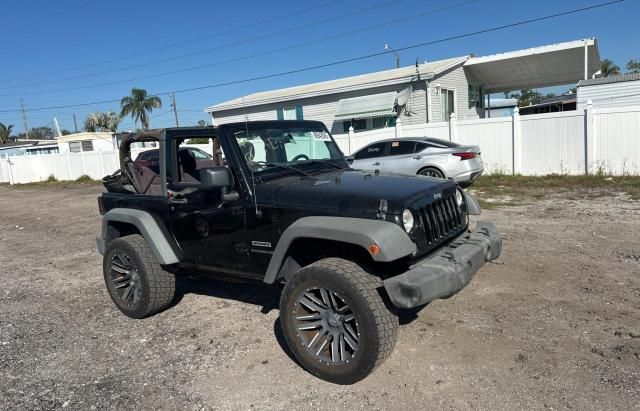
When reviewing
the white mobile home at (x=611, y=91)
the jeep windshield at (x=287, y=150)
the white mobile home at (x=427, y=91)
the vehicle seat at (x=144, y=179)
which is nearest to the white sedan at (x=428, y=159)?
the white mobile home at (x=427, y=91)

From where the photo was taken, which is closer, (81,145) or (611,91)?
(611,91)

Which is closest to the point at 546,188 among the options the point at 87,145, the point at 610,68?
the point at 87,145

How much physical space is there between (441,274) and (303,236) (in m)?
0.97

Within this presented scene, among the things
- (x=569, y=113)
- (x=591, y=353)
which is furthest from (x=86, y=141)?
(x=591, y=353)

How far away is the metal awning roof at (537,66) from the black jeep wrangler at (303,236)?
59.1 feet

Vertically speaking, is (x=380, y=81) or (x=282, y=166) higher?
(x=380, y=81)

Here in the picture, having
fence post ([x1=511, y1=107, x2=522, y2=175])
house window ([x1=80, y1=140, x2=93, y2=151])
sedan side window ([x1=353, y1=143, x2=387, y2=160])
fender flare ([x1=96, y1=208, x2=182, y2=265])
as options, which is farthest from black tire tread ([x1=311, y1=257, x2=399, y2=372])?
house window ([x1=80, y1=140, x2=93, y2=151])

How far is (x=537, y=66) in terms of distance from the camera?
867 inches

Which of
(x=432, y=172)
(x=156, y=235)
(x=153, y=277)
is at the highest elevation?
(x=156, y=235)

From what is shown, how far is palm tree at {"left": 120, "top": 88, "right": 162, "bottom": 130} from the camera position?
47.8 meters

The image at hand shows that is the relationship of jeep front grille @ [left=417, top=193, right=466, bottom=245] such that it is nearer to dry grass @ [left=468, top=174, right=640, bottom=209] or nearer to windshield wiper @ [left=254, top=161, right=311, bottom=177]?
windshield wiper @ [left=254, top=161, right=311, bottom=177]

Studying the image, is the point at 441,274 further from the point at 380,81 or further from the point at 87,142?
the point at 87,142

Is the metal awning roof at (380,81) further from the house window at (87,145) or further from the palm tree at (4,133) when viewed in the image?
the palm tree at (4,133)

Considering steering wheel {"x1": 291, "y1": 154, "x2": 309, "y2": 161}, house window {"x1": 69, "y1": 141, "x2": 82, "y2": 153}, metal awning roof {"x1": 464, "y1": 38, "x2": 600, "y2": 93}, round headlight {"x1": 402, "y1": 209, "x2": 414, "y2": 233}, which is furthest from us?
house window {"x1": 69, "y1": 141, "x2": 82, "y2": 153}
